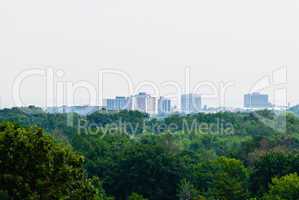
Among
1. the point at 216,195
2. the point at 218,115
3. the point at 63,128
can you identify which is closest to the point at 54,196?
the point at 216,195

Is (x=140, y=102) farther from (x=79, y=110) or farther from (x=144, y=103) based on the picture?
(x=79, y=110)

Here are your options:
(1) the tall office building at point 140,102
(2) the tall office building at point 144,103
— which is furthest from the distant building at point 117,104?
(1) the tall office building at point 140,102

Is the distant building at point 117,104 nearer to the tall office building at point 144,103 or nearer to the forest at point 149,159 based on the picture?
the forest at point 149,159

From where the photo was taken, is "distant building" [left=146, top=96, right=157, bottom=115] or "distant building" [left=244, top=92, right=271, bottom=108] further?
"distant building" [left=244, top=92, right=271, bottom=108]

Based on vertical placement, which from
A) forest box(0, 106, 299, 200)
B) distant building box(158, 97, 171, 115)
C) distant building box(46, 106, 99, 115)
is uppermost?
distant building box(158, 97, 171, 115)

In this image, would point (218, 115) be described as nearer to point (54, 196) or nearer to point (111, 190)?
point (111, 190)

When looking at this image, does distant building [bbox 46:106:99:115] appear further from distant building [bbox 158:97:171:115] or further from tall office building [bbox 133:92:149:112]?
distant building [bbox 158:97:171:115]

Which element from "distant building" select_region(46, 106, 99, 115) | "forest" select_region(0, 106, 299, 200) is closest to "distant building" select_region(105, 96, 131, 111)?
"forest" select_region(0, 106, 299, 200)

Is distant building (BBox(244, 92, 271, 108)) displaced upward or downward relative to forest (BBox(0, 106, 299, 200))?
upward
